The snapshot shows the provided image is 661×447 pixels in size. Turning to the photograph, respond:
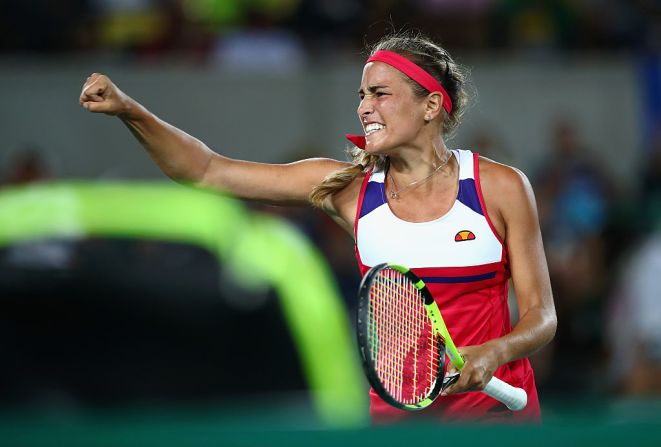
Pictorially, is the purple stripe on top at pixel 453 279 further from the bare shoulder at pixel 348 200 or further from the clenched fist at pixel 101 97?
the clenched fist at pixel 101 97

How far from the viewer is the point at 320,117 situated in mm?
10211

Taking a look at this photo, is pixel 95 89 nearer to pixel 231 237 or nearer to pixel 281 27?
pixel 231 237

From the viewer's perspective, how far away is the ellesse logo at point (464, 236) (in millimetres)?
4020

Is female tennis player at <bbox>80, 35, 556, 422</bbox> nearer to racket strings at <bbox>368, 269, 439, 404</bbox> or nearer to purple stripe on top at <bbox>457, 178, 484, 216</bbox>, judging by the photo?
purple stripe on top at <bbox>457, 178, 484, 216</bbox>

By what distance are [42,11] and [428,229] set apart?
Result: 7058mm

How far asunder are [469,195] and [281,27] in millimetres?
6690

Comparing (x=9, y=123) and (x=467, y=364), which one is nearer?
(x=467, y=364)

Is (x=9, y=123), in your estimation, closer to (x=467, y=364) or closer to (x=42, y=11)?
(x=42, y=11)

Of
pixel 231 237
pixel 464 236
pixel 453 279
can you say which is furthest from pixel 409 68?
pixel 231 237

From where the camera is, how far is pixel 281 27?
10.5m

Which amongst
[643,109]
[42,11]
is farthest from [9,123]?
[643,109]

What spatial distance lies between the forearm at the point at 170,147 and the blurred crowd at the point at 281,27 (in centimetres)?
610

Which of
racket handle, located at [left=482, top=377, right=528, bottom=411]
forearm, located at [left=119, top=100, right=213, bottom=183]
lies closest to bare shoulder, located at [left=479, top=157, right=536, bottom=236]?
racket handle, located at [left=482, top=377, right=528, bottom=411]

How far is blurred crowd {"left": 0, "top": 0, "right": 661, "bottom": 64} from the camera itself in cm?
1032
